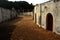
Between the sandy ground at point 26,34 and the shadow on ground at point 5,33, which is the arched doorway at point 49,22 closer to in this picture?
the sandy ground at point 26,34

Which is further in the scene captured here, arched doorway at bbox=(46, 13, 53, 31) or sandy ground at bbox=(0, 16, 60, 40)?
arched doorway at bbox=(46, 13, 53, 31)

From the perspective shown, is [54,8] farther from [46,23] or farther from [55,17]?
[46,23]

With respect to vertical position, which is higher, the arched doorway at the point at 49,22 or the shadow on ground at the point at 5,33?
the arched doorway at the point at 49,22

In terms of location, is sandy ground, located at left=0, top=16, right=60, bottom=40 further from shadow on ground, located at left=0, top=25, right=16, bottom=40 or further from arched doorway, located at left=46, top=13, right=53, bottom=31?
arched doorway, located at left=46, top=13, right=53, bottom=31

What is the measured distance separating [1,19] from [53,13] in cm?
1144

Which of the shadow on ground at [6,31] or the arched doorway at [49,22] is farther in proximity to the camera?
the arched doorway at [49,22]

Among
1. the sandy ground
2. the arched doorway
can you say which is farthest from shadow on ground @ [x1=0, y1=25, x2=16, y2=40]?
the arched doorway

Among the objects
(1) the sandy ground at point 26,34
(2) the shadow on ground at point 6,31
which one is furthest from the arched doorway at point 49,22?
(2) the shadow on ground at point 6,31

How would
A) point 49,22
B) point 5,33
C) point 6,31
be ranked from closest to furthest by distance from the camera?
point 5,33
point 6,31
point 49,22

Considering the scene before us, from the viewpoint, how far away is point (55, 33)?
1395cm

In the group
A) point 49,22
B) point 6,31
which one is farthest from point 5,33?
point 49,22

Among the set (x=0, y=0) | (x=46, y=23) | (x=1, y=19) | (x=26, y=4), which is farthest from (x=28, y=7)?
(x=46, y=23)

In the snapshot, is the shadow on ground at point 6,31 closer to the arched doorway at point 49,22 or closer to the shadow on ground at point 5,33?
the shadow on ground at point 5,33

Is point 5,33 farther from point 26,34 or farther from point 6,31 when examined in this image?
point 26,34
